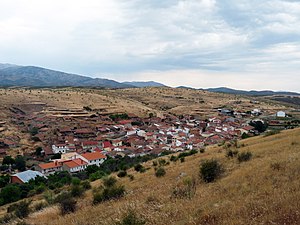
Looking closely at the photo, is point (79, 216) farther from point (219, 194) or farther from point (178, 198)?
point (219, 194)

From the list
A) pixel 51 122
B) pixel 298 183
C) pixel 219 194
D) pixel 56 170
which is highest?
pixel 298 183

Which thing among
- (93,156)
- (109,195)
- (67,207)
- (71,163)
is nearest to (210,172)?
(109,195)

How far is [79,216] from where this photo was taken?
382 inches

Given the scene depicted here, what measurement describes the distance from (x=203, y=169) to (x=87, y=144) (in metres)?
48.6

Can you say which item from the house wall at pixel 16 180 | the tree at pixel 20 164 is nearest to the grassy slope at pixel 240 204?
the house wall at pixel 16 180

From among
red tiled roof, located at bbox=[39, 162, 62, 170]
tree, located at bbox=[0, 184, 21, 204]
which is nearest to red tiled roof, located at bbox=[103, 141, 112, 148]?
red tiled roof, located at bbox=[39, 162, 62, 170]

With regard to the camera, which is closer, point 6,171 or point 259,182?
point 259,182

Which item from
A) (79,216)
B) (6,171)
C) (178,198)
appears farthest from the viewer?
(6,171)

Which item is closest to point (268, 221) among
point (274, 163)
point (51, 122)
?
point (274, 163)

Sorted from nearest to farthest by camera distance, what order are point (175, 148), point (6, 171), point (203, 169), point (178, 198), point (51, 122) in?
1. point (178, 198)
2. point (203, 169)
3. point (6, 171)
4. point (175, 148)
5. point (51, 122)

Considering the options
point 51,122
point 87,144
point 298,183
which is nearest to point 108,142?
point 87,144

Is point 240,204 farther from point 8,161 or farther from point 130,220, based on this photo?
point 8,161

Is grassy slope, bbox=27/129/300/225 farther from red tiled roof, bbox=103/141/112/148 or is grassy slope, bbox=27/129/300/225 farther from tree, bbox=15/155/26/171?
red tiled roof, bbox=103/141/112/148

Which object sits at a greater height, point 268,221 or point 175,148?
point 268,221
